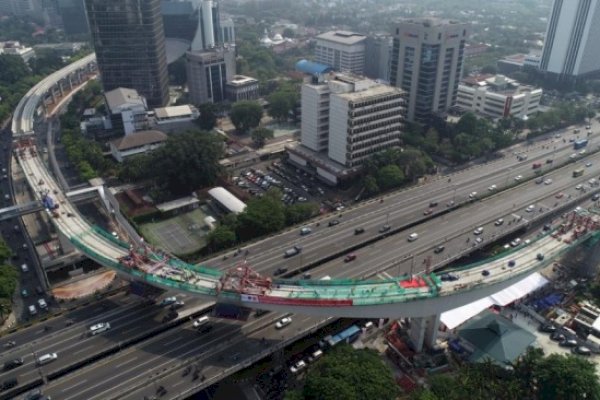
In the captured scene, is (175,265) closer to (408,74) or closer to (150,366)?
(150,366)

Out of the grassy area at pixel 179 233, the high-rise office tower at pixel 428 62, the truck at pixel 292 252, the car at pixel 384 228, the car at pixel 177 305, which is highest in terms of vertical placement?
the high-rise office tower at pixel 428 62

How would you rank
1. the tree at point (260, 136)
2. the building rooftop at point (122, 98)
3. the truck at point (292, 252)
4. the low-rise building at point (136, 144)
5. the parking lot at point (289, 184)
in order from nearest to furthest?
the truck at point (292, 252) < the parking lot at point (289, 184) < the low-rise building at point (136, 144) < the tree at point (260, 136) < the building rooftop at point (122, 98)

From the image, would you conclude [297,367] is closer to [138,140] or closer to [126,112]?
[138,140]

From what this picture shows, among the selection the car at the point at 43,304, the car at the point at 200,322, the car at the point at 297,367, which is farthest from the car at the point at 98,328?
the car at the point at 297,367

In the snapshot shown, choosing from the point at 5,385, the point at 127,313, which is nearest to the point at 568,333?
the point at 127,313

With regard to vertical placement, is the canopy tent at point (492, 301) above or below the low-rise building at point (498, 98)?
below

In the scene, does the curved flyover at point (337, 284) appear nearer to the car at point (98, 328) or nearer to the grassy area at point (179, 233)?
the car at point (98, 328)

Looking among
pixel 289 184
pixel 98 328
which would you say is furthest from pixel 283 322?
pixel 289 184
